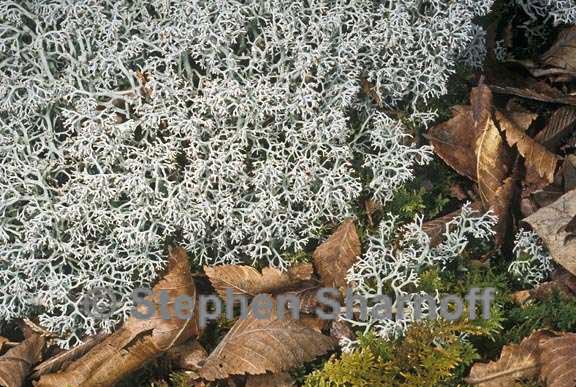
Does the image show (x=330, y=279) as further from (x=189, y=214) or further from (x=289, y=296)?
(x=189, y=214)

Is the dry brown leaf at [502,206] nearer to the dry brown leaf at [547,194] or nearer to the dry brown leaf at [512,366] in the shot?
the dry brown leaf at [547,194]

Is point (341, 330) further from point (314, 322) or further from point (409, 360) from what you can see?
point (409, 360)

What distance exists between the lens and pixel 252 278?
2477 millimetres

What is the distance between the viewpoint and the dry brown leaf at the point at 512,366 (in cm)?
222

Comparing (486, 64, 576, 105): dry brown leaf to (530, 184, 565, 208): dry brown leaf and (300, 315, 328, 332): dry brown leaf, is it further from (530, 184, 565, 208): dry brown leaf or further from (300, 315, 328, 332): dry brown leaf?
(300, 315, 328, 332): dry brown leaf

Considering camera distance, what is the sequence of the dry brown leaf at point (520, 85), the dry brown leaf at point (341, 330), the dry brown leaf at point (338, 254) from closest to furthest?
1. the dry brown leaf at point (341, 330)
2. the dry brown leaf at point (338, 254)
3. the dry brown leaf at point (520, 85)

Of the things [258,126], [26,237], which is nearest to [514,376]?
[258,126]

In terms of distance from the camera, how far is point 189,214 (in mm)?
2461

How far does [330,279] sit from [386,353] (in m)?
0.37

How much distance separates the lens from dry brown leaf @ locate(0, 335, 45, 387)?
234 cm

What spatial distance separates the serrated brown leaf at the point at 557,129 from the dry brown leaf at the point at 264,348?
1096 millimetres

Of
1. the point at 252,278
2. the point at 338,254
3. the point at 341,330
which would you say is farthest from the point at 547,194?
the point at 252,278

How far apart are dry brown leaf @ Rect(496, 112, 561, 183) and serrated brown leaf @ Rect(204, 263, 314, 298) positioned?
85 cm

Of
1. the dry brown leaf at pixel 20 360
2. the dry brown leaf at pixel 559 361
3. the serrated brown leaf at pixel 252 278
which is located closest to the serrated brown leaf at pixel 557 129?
the dry brown leaf at pixel 559 361
